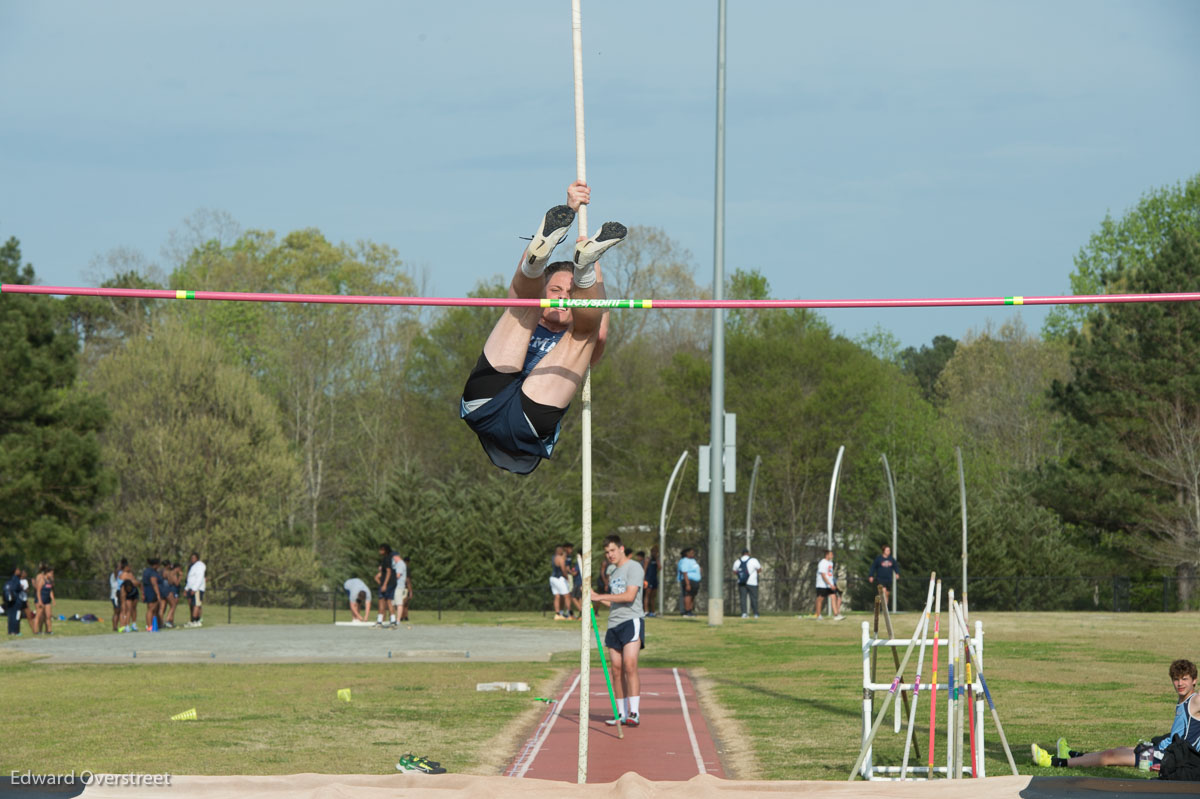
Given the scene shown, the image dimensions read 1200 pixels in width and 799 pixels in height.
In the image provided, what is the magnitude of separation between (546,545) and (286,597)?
6.98 m

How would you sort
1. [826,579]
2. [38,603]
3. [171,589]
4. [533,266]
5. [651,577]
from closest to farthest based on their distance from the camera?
[533,266], [38,603], [171,589], [826,579], [651,577]

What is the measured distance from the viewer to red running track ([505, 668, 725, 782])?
8945 millimetres

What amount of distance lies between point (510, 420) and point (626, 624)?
4126 mm

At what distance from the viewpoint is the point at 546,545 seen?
34.6 meters

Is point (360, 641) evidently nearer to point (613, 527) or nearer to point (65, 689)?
point (65, 689)

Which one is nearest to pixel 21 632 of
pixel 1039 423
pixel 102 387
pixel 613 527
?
pixel 102 387

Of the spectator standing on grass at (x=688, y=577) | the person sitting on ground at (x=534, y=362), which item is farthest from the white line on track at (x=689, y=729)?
the spectator standing on grass at (x=688, y=577)

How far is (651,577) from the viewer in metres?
26.0

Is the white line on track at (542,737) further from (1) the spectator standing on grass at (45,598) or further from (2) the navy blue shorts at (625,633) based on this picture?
(1) the spectator standing on grass at (45,598)

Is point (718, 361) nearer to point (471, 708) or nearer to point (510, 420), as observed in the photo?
point (471, 708)

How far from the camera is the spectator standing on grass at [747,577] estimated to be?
25250 mm

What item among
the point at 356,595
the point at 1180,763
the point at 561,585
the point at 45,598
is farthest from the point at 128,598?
the point at 1180,763

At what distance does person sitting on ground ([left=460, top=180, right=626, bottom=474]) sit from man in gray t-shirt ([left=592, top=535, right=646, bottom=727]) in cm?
368

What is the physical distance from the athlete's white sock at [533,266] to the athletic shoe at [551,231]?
6 cm
